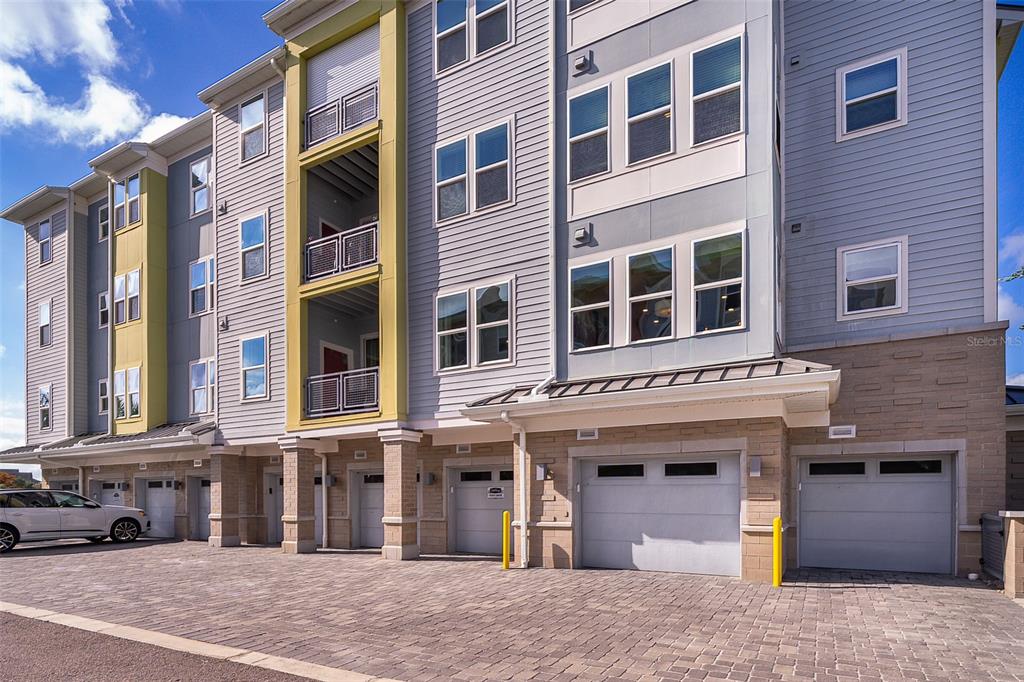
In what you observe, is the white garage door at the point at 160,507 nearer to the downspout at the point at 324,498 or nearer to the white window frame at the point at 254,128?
the downspout at the point at 324,498

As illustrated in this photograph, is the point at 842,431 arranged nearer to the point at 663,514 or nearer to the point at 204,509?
the point at 663,514

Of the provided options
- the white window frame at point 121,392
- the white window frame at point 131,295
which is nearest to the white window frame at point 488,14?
the white window frame at point 131,295

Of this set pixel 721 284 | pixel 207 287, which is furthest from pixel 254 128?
pixel 721 284

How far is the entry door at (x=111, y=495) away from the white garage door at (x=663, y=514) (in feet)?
58.7

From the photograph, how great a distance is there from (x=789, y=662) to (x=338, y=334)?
1349 cm

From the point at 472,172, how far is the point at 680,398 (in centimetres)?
690

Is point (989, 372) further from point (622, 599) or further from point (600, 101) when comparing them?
point (600, 101)

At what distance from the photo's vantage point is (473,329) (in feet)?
44.3

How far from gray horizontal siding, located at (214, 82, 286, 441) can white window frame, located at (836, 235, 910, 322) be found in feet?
42.5

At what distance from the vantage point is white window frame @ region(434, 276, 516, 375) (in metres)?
13.0

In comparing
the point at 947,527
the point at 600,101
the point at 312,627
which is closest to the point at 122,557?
the point at 312,627

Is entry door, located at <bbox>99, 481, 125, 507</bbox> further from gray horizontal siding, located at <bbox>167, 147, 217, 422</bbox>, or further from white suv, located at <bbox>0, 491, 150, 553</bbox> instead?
gray horizontal siding, located at <bbox>167, 147, 217, 422</bbox>

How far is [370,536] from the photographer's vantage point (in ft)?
53.7

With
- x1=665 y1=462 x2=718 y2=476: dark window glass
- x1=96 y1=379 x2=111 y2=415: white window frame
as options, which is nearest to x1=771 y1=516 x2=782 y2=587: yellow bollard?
x1=665 y1=462 x2=718 y2=476: dark window glass
